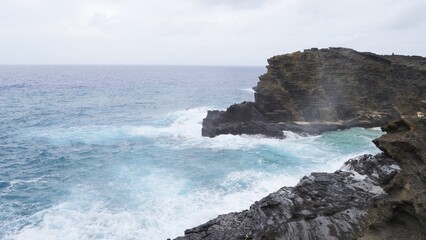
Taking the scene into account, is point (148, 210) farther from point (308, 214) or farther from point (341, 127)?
point (341, 127)

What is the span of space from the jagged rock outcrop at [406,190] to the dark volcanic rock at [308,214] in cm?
398

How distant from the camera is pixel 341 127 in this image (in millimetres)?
45500

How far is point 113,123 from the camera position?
53.2 metres

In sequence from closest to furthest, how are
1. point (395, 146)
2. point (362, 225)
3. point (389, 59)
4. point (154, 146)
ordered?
1. point (395, 146)
2. point (362, 225)
3. point (154, 146)
4. point (389, 59)

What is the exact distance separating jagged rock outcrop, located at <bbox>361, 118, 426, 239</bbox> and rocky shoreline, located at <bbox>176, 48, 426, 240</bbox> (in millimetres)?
31

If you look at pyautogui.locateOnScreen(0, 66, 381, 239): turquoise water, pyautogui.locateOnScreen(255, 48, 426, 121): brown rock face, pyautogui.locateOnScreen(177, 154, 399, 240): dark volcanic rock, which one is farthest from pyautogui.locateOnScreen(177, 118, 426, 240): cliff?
pyautogui.locateOnScreen(255, 48, 426, 121): brown rock face

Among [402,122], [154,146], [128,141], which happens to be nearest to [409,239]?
[402,122]

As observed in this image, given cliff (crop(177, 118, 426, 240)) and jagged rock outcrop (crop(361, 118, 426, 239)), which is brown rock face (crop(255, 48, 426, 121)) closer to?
cliff (crop(177, 118, 426, 240))

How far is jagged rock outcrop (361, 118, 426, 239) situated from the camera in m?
9.99

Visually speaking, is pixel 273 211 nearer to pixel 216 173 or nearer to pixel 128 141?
pixel 216 173

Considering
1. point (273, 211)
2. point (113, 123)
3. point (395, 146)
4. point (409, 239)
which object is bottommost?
point (113, 123)

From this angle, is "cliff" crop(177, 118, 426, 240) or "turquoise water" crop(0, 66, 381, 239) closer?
"cliff" crop(177, 118, 426, 240)

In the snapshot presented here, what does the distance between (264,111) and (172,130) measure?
1277 centimetres

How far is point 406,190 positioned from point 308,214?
20.2 ft
